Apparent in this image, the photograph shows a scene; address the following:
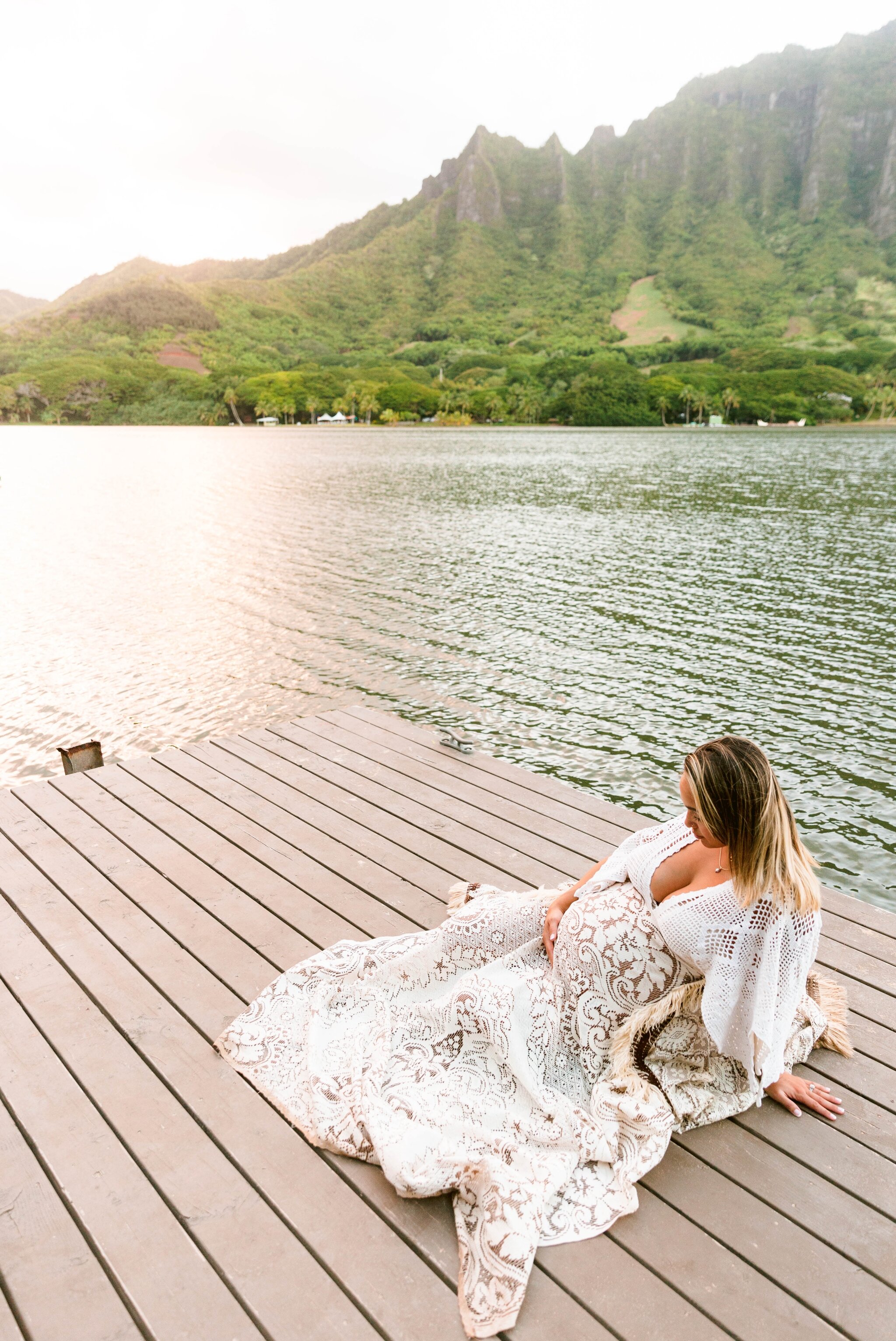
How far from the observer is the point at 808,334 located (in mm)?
136375

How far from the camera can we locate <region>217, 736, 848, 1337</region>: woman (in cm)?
228

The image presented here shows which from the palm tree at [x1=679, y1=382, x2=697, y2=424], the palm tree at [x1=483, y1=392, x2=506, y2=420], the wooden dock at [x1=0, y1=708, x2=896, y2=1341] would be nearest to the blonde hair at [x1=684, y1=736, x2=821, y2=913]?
the wooden dock at [x1=0, y1=708, x2=896, y2=1341]

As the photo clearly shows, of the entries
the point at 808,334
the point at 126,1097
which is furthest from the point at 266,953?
the point at 808,334

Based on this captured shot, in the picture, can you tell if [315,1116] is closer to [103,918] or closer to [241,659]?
[103,918]

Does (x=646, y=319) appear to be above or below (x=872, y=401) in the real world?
above

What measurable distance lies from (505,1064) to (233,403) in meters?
130

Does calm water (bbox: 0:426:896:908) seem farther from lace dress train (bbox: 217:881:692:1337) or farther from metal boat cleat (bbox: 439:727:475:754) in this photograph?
lace dress train (bbox: 217:881:692:1337)

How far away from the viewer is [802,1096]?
272cm

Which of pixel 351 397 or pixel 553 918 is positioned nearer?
pixel 553 918

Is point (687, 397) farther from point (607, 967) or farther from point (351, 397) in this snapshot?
point (607, 967)

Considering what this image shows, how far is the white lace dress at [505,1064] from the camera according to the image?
2.26 metres

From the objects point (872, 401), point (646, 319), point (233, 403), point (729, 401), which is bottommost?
point (872, 401)

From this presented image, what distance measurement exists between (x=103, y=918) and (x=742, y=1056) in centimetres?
286

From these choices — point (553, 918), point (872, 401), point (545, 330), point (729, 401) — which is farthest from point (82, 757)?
point (545, 330)
